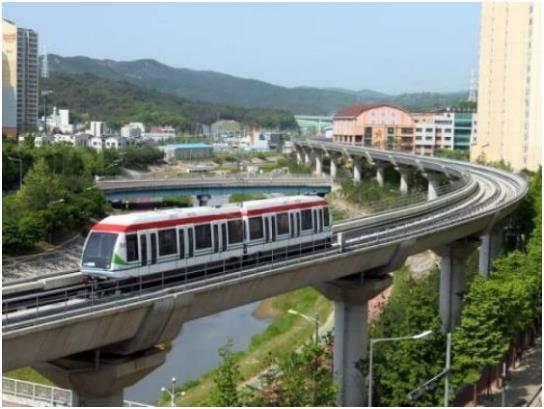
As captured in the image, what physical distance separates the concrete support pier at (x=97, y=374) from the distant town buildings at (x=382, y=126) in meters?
106

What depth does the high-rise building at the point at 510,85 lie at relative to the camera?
77.9 metres

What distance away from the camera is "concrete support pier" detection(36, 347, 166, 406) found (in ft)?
60.8

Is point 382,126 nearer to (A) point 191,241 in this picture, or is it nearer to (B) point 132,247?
(A) point 191,241

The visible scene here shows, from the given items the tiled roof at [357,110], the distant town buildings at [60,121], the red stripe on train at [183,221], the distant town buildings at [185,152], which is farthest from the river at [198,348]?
the distant town buildings at [60,121]

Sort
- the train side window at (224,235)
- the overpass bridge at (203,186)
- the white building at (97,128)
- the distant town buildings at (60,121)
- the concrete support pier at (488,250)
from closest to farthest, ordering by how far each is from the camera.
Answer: the train side window at (224,235), the concrete support pier at (488,250), the overpass bridge at (203,186), the white building at (97,128), the distant town buildings at (60,121)

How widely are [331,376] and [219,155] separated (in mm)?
116814

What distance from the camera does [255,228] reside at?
916 inches

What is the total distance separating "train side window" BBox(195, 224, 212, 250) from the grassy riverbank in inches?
263

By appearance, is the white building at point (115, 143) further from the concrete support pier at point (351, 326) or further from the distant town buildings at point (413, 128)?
the concrete support pier at point (351, 326)

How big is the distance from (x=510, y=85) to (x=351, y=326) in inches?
2288

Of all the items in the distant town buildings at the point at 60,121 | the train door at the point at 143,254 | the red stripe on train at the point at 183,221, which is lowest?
the train door at the point at 143,254

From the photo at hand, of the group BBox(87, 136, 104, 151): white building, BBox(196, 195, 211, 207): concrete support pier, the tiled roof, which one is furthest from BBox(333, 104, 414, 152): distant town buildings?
BBox(196, 195, 211, 207): concrete support pier

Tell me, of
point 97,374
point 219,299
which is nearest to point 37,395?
point 97,374

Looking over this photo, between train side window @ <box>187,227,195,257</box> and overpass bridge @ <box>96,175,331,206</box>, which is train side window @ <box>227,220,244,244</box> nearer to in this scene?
train side window @ <box>187,227,195,257</box>
